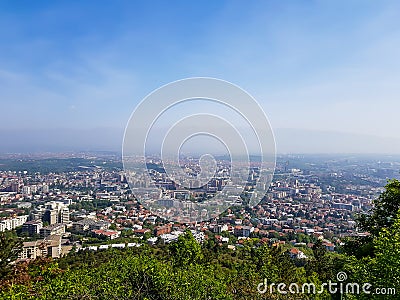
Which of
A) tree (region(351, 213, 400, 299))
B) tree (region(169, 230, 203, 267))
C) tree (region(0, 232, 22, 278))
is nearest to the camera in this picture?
tree (region(351, 213, 400, 299))

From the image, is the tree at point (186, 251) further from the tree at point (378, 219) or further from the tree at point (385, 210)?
the tree at point (385, 210)

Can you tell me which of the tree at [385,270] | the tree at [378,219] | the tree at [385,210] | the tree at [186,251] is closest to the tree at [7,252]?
the tree at [186,251]

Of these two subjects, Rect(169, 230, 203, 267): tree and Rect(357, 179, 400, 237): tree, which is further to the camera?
Rect(169, 230, 203, 267): tree

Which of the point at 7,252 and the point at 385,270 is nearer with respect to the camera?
the point at 385,270

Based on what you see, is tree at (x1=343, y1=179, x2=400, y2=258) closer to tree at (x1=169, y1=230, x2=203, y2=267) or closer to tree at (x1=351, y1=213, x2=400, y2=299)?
tree at (x1=351, y1=213, x2=400, y2=299)

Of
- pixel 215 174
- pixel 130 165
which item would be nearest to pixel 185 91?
pixel 130 165

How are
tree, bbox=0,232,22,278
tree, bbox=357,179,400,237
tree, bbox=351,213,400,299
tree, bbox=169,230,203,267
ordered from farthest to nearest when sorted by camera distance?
tree, bbox=169,230,203,267
tree, bbox=357,179,400,237
tree, bbox=0,232,22,278
tree, bbox=351,213,400,299

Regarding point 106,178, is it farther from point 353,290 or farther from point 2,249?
point 353,290

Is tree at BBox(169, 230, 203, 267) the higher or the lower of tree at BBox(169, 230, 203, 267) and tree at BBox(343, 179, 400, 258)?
the lower

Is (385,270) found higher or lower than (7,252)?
higher

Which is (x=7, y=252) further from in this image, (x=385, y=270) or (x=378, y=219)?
(x=378, y=219)

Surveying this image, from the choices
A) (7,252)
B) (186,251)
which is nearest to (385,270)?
(186,251)

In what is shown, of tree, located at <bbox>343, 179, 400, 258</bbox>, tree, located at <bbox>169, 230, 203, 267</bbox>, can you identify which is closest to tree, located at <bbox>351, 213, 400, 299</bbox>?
tree, located at <bbox>343, 179, 400, 258</bbox>
